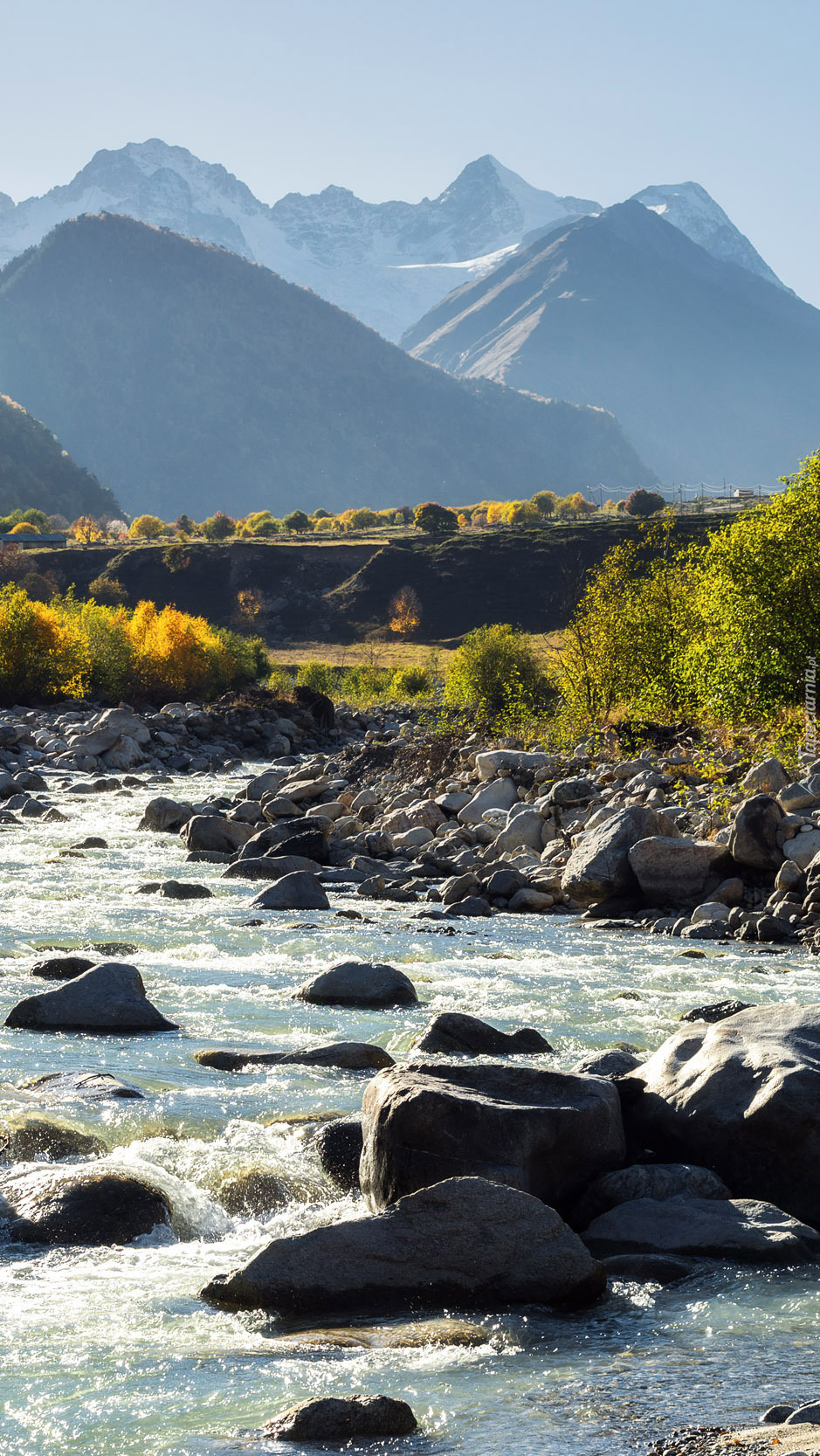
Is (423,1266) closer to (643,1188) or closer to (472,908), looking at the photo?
(643,1188)

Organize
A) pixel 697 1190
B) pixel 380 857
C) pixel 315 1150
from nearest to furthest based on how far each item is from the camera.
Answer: pixel 697 1190, pixel 315 1150, pixel 380 857

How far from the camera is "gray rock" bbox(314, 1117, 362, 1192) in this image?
24.2 ft

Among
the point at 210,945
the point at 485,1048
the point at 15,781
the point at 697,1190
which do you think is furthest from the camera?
the point at 15,781

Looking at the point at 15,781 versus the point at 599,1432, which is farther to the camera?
the point at 15,781

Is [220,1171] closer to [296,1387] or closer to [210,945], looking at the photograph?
[296,1387]

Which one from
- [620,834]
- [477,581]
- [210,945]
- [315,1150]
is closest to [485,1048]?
[315,1150]

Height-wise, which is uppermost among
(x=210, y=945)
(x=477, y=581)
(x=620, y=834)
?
(x=477, y=581)

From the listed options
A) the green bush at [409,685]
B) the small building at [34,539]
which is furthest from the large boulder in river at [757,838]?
the small building at [34,539]

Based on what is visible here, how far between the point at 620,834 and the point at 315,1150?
10.1 m

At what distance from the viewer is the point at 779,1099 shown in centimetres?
713

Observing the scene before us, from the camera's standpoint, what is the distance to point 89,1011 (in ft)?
35.2

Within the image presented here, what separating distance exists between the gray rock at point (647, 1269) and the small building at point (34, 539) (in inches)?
5064

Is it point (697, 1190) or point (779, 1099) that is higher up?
point (779, 1099)

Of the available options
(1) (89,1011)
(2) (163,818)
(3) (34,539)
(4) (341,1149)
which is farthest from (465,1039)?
(3) (34,539)
